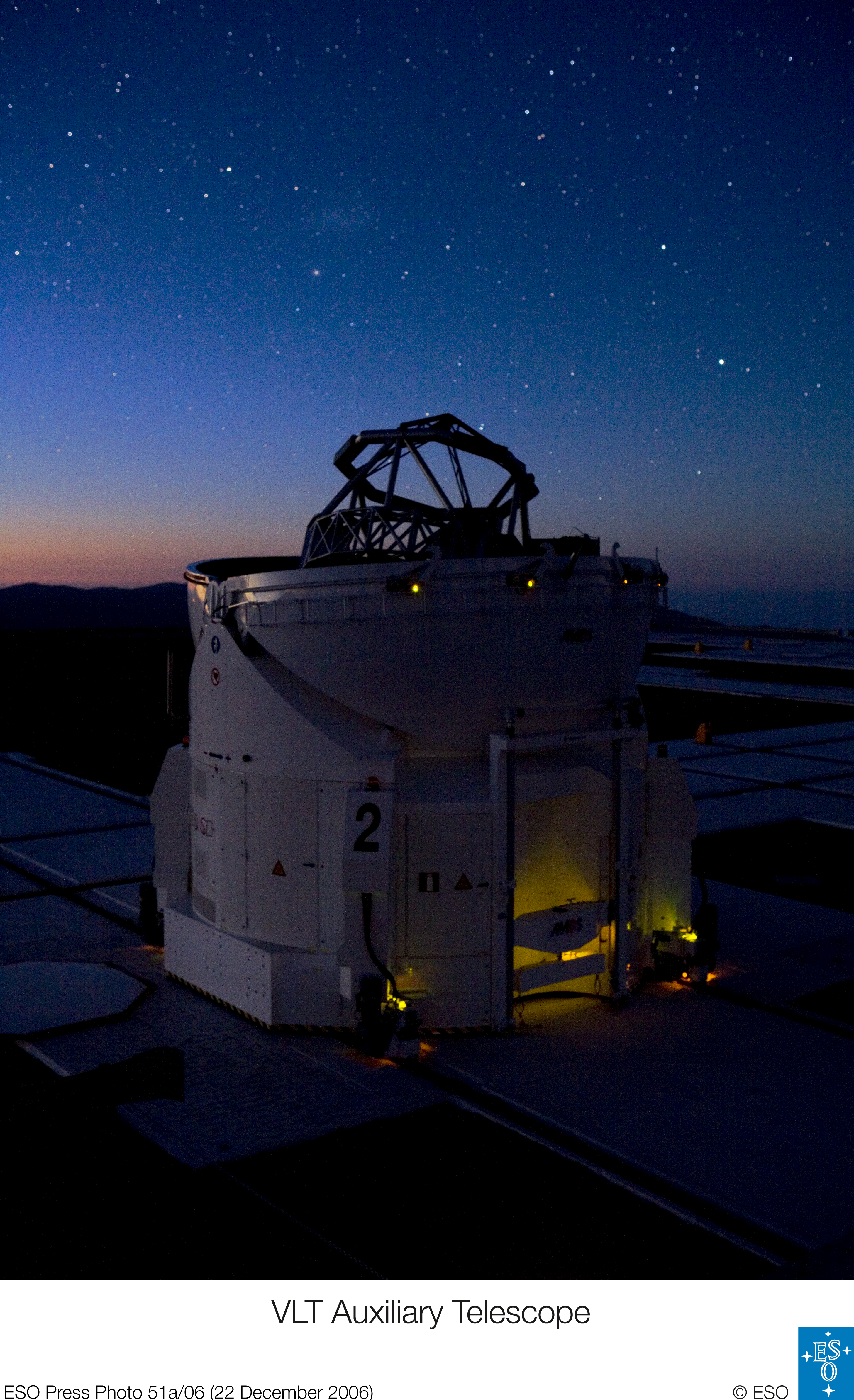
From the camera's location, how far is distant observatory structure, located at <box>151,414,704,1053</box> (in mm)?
9211

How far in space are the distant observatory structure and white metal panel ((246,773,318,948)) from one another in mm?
19

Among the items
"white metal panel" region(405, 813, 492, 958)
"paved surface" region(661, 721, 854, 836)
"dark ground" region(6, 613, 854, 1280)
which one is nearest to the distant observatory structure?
"white metal panel" region(405, 813, 492, 958)

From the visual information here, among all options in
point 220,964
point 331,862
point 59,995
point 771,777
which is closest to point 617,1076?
point 331,862

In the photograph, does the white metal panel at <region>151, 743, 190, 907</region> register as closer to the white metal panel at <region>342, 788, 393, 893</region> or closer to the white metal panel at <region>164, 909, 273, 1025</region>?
the white metal panel at <region>164, 909, 273, 1025</region>

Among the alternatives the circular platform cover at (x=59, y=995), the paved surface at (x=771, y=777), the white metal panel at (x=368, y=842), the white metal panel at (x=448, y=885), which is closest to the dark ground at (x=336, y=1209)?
the circular platform cover at (x=59, y=995)

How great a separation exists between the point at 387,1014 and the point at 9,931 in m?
5.79

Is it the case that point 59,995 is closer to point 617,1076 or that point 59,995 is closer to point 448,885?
point 448,885

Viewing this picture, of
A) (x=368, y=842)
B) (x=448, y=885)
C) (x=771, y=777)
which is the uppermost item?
(x=368, y=842)

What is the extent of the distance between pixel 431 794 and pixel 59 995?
424 cm

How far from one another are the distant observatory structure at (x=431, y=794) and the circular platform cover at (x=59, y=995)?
2.62 ft

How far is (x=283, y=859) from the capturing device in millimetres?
9938

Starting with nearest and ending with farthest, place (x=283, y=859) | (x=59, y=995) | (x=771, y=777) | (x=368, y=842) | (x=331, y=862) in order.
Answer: (x=368, y=842), (x=331, y=862), (x=283, y=859), (x=59, y=995), (x=771, y=777)

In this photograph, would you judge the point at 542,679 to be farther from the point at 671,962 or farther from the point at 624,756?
the point at 671,962

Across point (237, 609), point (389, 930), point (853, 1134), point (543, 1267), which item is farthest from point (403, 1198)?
point (237, 609)
